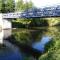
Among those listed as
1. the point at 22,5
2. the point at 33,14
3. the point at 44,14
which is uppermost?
the point at 22,5

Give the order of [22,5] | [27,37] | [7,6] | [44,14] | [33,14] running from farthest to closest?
[22,5], [7,6], [33,14], [44,14], [27,37]

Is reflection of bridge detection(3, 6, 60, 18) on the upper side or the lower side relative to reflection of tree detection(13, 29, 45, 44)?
upper

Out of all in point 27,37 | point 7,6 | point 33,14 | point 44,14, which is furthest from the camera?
point 7,6

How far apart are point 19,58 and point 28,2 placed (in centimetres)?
3726

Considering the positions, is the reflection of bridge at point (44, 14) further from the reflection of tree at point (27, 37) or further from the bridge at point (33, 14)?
the reflection of tree at point (27, 37)

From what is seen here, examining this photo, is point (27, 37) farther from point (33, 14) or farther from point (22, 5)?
point (22, 5)

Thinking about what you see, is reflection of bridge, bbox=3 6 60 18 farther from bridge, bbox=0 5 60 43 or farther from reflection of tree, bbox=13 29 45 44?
reflection of tree, bbox=13 29 45 44

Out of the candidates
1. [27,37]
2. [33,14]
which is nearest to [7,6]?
[33,14]

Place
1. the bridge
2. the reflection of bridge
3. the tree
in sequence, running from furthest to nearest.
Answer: the tree → the bridge → the reflection of bridge

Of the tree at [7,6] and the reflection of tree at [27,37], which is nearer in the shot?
the reflection of tree at [27,37]


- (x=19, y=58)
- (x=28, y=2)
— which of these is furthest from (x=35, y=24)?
(x=19, y=58)

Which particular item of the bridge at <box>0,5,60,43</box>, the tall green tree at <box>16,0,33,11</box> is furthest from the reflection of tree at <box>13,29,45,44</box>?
the tall green tree at <box>16,0,33,11</box>

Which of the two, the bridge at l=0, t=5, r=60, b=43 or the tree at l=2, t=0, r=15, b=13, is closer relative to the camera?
the bridge at l=0, t=5, r=60, b=43

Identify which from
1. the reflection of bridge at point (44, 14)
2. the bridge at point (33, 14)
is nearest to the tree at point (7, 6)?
the bridge at point (33, 14)
